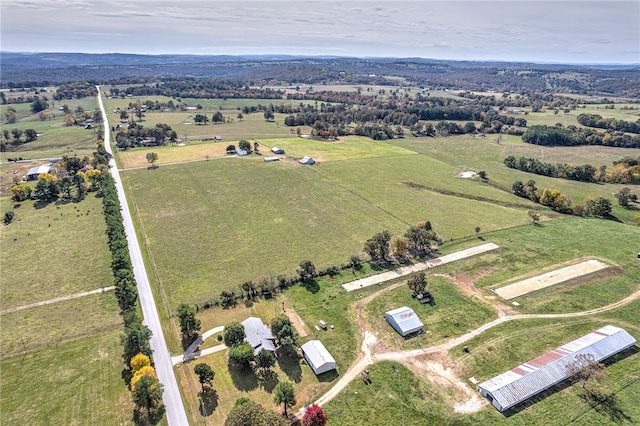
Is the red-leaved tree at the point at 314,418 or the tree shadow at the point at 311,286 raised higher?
the red-leaved tree at the point at 314,418

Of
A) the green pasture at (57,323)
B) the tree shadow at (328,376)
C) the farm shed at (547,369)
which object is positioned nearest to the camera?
the farm shed at (547,369)

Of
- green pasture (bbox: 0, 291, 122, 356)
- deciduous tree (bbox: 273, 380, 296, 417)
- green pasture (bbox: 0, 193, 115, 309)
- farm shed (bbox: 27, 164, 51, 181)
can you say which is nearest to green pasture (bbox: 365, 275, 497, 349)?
deciduous tree (bbox: 273, 380, 296, 417)

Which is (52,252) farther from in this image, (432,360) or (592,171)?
(592,171)

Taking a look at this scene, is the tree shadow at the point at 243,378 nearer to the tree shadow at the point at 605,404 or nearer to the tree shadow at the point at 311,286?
the tree shadow at the point at 311,286

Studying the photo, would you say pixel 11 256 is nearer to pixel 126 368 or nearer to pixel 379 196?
pixel 126 368

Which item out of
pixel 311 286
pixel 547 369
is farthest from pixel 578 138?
pixel 311 286

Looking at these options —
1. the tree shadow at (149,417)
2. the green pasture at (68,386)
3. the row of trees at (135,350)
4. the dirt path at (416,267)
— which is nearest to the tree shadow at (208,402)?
the tree shadow at (149,417)
